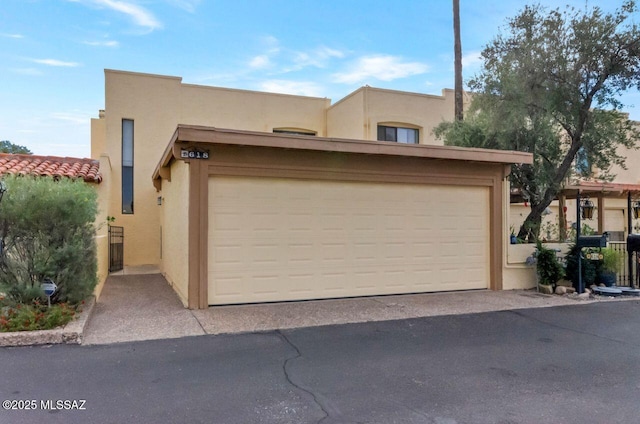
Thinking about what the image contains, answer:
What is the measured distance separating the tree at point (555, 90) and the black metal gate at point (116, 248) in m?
12.3

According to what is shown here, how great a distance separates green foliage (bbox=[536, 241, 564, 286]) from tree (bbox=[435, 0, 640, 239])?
1.90m

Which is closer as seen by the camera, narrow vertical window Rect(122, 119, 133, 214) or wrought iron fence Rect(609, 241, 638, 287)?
wrought iron fence Rect(609, 241, 638, 287)

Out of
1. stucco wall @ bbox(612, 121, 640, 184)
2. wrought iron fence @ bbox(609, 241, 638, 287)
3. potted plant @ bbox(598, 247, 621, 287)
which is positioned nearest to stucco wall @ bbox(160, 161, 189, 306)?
potted plant @ bbox(598, 247, 621, 287)

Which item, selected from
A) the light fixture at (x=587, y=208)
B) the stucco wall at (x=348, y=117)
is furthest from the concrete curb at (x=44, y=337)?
the stucco wall at (x=348, y=117)

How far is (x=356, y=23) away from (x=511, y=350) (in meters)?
13.2

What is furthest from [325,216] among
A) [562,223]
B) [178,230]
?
[562,223]

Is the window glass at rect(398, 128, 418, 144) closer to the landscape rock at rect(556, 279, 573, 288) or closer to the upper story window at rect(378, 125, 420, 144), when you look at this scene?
the upper story window at rect(378, 125, 420, 144)

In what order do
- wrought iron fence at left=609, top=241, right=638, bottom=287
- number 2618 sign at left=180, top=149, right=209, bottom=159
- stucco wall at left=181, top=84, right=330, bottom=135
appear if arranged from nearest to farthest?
number 2618 sign at left=180, top=149, right=209, bottom=159
wrought iron fence at left=609, top=241, right=638, bottom=287
stucco wall at left=181, top=84, right=330, bottom=135

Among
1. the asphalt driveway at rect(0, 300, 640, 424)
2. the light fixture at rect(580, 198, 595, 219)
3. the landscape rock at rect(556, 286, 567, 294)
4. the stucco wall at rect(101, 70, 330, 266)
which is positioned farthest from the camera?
the stucco wall at rect(101, 70, 330, 266)

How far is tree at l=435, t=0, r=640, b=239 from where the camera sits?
1016 cm

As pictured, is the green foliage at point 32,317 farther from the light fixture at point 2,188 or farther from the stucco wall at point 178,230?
the stucco wall at point 178,230

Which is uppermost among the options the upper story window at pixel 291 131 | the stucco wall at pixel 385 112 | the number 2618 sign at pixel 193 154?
the stucco wall at pixel 385 112

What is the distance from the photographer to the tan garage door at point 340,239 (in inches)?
333

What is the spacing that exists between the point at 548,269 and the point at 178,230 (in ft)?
27.8
